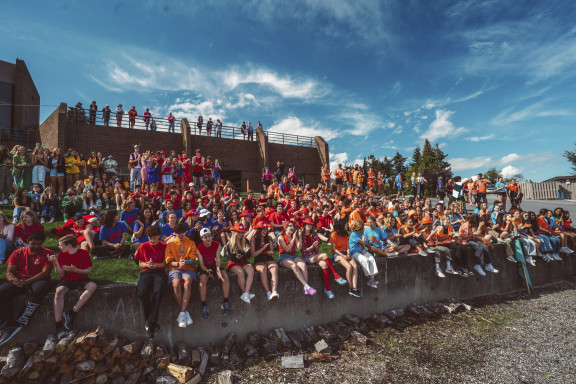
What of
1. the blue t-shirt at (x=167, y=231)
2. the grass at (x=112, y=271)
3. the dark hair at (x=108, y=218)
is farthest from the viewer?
the blue t-shirt at (x=167, y=231)

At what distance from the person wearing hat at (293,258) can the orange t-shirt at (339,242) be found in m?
0.83

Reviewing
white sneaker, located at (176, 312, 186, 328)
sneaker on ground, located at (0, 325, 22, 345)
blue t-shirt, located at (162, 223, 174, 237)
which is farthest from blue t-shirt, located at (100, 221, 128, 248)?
white sneaker, located at (176, 312, 186, 328)

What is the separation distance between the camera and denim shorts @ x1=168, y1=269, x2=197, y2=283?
200 inches

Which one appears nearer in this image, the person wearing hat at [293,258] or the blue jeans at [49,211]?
the person wearing hat at [293,258]

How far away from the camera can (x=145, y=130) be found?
21.2 m

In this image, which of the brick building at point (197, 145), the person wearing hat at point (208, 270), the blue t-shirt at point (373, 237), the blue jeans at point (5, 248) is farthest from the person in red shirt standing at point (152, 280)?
the brick building at point (197, 145)

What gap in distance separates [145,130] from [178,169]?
33.7ft

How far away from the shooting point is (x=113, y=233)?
6.80m

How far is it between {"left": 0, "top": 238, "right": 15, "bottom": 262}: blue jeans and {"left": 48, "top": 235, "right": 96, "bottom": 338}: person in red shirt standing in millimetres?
1984

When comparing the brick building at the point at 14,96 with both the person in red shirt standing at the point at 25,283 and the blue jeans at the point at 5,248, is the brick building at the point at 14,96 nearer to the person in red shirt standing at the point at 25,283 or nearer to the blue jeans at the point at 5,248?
the blue jeans at the point at 5,248

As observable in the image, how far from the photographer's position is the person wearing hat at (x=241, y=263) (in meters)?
5.57

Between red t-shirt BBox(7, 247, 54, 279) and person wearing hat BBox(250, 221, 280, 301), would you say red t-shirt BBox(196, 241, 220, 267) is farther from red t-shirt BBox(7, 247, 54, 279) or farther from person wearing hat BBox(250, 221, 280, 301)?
red t-shirt BBox(7, 247, 54, 279)

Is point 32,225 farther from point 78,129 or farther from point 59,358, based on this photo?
point 78,129

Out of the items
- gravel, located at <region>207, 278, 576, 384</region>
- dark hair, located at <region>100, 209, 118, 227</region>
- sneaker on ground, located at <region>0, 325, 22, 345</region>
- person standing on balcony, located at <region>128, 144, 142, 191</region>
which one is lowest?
gravel, located at <region>207, 278, 576, 384</region>
